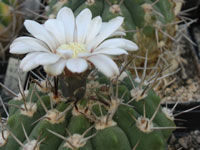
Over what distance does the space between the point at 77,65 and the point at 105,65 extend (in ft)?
0.18

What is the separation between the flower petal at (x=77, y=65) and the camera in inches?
22.3

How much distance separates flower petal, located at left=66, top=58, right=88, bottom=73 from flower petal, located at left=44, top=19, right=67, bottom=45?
12 cm

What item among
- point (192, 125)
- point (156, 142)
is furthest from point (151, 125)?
point (192, 125)

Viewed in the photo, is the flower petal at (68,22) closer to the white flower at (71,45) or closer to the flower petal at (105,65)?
the white flower at (71,45)

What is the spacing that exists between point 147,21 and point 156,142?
541mm

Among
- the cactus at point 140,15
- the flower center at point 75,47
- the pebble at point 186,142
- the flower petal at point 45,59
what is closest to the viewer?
the flower petal at point 45,59

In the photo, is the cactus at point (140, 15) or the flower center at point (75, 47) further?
the cactus at point (140, 15)

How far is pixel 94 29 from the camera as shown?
0.71m

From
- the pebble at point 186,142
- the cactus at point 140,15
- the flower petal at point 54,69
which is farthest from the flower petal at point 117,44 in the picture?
the pebble at point 186,142

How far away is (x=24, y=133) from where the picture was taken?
716mm

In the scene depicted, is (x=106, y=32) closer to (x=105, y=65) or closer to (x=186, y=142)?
(x=105, y=65)

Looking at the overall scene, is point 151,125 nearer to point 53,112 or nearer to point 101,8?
point 53,112

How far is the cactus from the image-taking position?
109 cm

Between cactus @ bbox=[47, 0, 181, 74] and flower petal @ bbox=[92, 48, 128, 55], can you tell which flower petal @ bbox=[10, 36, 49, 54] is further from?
cactus @ bbox=[47, 0, 181, 74]
